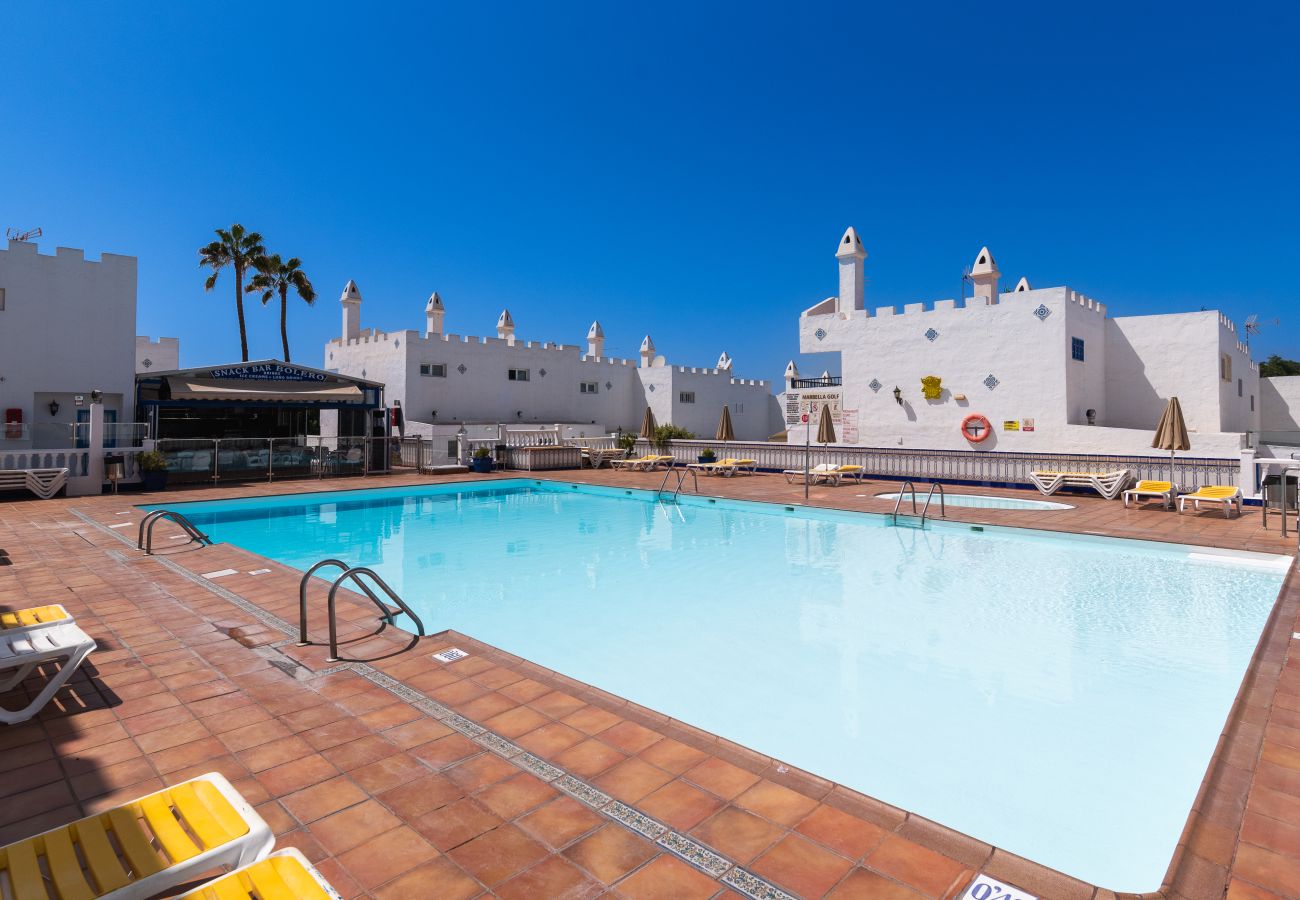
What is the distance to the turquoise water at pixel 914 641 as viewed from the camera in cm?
408

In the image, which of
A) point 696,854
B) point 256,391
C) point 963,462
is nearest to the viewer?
point 696,854

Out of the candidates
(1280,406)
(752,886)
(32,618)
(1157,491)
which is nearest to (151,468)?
(32,618)

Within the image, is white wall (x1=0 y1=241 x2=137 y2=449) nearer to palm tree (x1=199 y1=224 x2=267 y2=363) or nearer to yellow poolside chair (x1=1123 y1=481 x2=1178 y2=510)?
palm tree (x1=199 y1=224 x2=267 y2=363)

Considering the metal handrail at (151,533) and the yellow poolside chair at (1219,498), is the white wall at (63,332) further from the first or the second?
the yellow poolside chair at (1219,498)

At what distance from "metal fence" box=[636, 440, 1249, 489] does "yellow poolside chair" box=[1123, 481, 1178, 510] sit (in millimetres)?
1380

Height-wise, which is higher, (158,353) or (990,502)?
(158,353)

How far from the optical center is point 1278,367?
192ft

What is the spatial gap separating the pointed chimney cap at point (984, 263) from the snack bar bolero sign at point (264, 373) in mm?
22435

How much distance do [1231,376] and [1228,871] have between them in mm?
28372

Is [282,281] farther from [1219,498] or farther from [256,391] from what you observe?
[1219,498]

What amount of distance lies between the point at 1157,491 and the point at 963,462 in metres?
5.01

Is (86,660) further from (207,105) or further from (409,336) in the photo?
(409,336)

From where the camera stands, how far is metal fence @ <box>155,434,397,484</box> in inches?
689

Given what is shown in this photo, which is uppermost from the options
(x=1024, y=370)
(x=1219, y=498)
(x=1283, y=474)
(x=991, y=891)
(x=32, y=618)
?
(x=1024, y=370)
